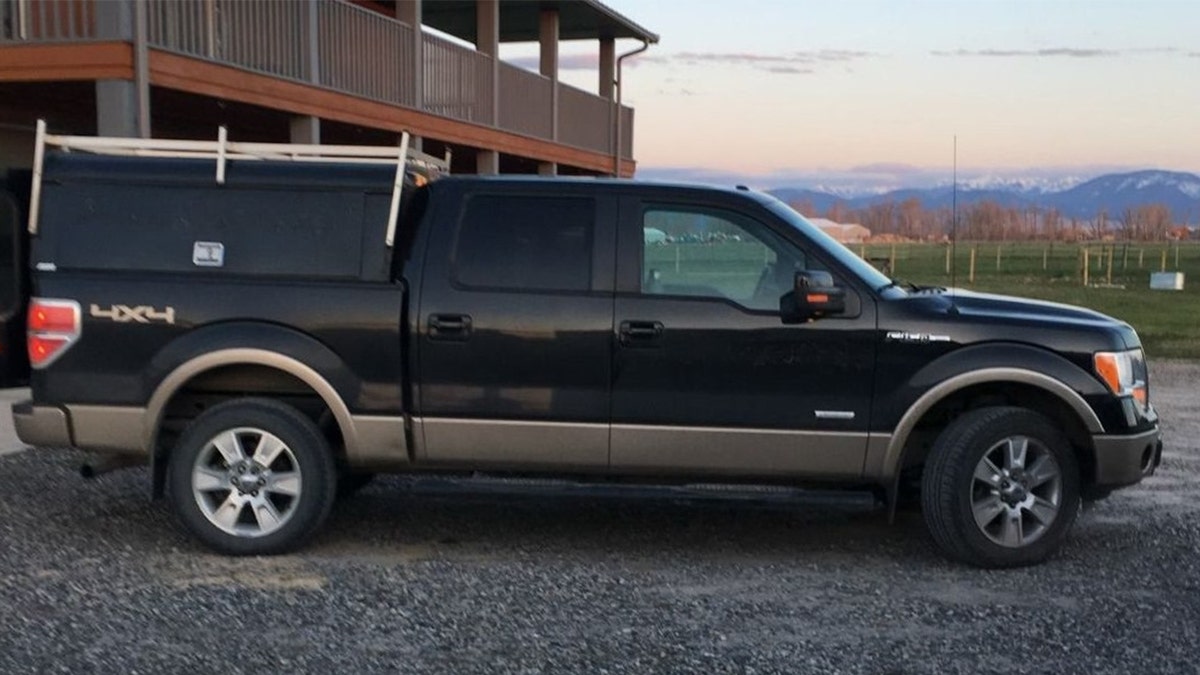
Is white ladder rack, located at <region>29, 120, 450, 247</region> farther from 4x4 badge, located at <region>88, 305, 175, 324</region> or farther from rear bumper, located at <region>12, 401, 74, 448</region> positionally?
rear bumper, located at <region>12, 401, 74, 448</region>

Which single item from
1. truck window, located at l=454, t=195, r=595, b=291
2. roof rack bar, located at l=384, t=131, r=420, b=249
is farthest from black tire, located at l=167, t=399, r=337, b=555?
truck window, located at l=454, t=195, r=595, b=291

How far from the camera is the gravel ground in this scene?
4.99m

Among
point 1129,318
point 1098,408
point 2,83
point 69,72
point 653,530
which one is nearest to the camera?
point 1098,408

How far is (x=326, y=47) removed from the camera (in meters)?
14.7

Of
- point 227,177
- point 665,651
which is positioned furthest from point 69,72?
point 665,651

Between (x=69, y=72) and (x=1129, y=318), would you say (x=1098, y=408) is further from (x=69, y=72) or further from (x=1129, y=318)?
(x=1129, y=318)

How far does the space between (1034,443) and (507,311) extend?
268cm

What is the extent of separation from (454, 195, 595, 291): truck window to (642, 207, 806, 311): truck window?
329 millimetres

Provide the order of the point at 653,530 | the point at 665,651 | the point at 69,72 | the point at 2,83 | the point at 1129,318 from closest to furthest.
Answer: the point at 665,651 → the point at 653,530 → the point at 69,72 → the point at 2,83 → the point at 1129,318

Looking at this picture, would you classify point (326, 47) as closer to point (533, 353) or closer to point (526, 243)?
point (526, 243)

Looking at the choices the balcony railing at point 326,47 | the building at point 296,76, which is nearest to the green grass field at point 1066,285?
the building at point 296,76

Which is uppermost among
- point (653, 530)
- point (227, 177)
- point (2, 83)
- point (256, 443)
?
point (2, 83)

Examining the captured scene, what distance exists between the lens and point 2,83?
1209 cm

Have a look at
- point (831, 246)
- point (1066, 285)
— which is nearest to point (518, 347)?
point (831, 246)
